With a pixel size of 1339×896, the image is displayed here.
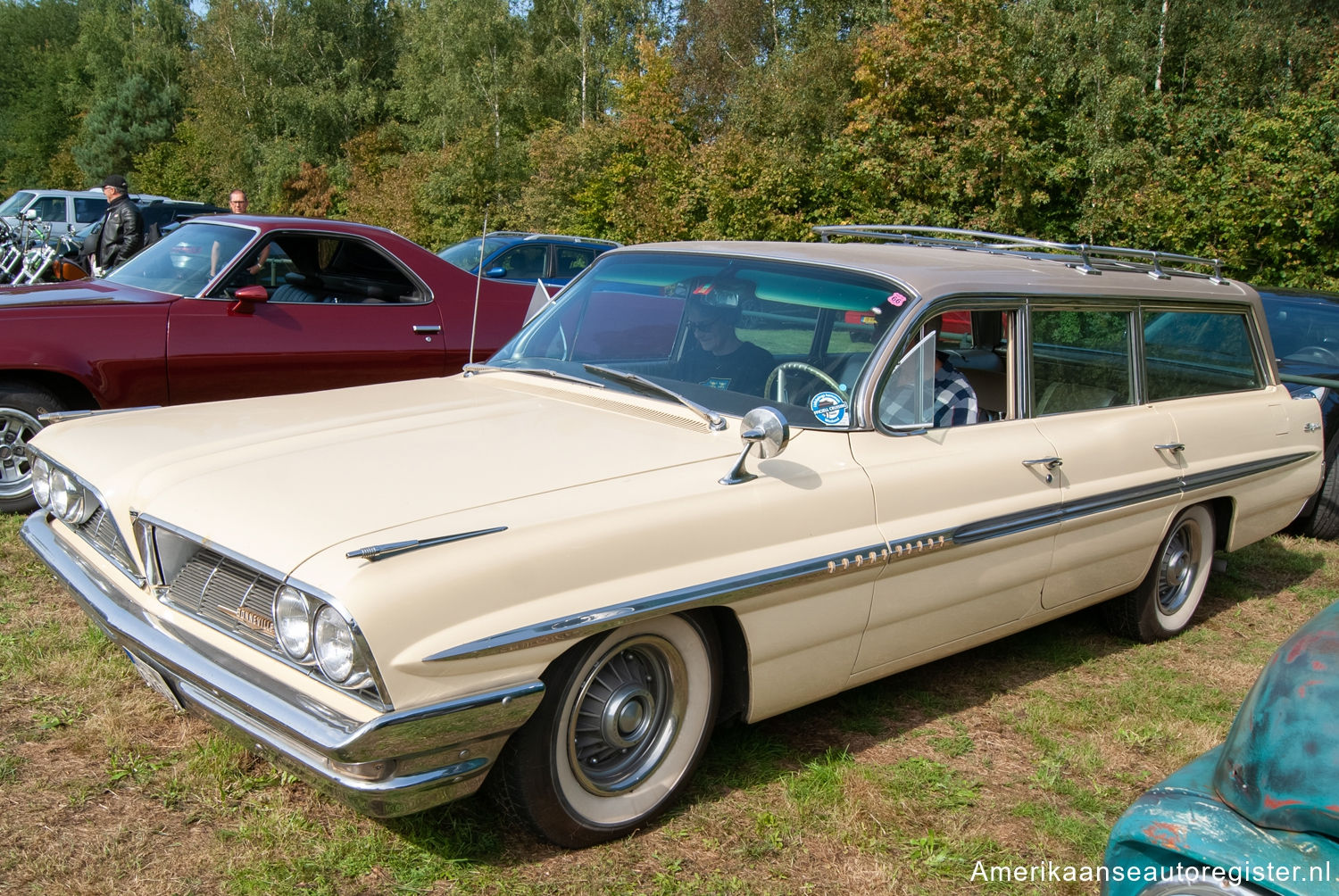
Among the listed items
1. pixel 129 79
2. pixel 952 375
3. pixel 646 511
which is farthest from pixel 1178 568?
pixel 129 79

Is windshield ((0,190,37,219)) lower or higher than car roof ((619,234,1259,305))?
higher

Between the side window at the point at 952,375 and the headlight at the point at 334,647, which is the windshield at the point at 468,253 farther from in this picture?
the headlight at the point at 334,647

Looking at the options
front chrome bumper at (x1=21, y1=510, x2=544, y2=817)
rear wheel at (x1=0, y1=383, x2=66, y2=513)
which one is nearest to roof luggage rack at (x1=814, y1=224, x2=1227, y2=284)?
front chrome bumper at (x1=21, y1=510, x2=544, y2=817)

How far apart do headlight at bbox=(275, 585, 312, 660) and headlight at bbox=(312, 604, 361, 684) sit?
1.3 inches

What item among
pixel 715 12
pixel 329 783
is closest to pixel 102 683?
pixel 329 783

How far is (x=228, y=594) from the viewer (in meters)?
2.72

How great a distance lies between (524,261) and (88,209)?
1182cm

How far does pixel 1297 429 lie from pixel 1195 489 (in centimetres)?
109

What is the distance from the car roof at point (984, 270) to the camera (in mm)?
3795

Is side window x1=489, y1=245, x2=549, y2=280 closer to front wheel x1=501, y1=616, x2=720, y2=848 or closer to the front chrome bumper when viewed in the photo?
front wheel x1=501, y1=616, x2=720, y2=848

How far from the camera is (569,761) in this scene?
2.85 m

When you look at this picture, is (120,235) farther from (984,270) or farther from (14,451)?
(984,270)

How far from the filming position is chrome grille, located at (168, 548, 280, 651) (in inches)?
103

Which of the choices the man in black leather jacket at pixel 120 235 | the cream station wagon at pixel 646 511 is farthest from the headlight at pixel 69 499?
the man in black leather jacket at pixel 120 235
